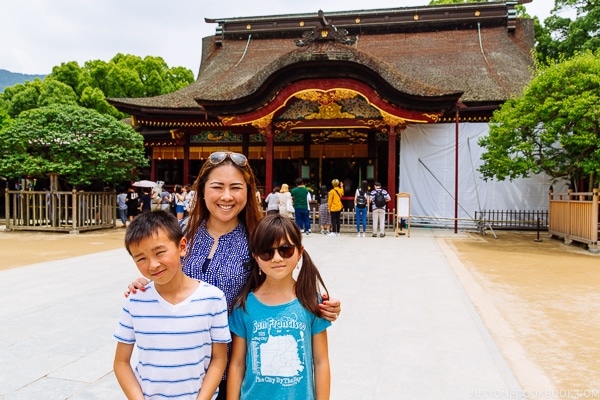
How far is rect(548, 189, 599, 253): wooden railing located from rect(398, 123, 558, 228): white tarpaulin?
4.00ft

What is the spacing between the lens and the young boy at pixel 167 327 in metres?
1.74

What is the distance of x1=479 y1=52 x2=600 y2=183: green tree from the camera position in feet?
34.0

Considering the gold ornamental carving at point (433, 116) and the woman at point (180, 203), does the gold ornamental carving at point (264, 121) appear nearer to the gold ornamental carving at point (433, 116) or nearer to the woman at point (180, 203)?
the woman at point (180, 203)

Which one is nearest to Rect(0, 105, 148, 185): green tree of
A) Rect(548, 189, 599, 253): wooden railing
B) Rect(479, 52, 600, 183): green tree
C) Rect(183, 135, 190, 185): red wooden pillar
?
Rect(183, 135, 190, 185): red wooden pillar

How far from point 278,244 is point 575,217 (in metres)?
12.0

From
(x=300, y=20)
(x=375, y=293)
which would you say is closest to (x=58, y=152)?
(x=375, y=293)

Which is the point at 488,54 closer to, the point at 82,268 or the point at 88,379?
the point at 82,268

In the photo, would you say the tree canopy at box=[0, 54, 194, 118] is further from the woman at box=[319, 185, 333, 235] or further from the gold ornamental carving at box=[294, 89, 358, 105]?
the woman at box=[319, 185, 333, 235]

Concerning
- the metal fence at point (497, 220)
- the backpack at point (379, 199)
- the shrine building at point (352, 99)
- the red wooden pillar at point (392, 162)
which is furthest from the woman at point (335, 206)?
the shrine building at point (352, 99)

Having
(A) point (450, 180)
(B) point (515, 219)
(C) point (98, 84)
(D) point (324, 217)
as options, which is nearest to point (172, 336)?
(D) point (324, 217)

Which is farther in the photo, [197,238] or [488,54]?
[488,54]

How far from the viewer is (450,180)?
A: 15562mm

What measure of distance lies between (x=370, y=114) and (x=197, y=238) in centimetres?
1318

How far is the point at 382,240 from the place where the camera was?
39.5 feet
